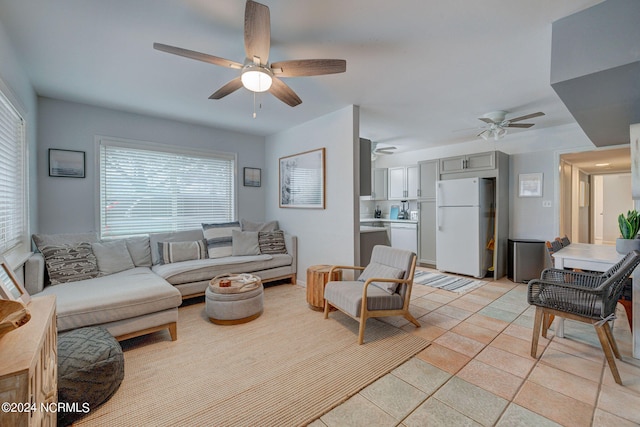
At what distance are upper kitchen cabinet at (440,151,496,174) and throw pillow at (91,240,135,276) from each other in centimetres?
515

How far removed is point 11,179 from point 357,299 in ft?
10.9

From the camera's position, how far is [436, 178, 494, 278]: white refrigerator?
459 centimetres

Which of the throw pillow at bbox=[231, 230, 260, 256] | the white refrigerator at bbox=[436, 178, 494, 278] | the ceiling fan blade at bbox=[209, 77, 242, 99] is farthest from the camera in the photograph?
the white refrigerator at bbox=[436, 178, 494, 278]

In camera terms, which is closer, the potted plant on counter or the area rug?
the potted plant on counter

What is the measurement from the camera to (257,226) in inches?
181

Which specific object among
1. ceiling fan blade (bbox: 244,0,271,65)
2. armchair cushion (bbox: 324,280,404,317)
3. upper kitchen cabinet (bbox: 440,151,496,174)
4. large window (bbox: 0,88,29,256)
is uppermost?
ceiling fan blade (bbox: 244,0,271,65)

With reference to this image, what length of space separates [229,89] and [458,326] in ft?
10.3

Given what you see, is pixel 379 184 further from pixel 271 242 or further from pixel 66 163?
pixel 66 163

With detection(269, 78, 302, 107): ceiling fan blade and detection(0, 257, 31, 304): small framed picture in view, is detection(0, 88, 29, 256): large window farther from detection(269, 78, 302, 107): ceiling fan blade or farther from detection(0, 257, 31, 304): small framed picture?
detection(269, 78, 302, 107): ceiling fan blade

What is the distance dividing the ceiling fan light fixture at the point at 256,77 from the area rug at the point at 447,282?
144 inches

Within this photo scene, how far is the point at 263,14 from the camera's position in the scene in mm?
1606

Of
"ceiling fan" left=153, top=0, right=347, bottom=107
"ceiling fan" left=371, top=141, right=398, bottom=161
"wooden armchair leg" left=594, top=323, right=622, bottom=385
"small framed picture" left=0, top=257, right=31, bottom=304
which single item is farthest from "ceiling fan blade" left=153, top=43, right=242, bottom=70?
"ceiling fan" left=371, top=141, right=398, bottom=161

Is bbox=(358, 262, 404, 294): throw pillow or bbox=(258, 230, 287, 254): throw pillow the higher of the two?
bbox=(258, 230, 287, 254): throw pillow

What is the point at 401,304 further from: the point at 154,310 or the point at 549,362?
the point at 154,310
